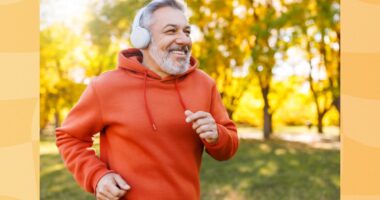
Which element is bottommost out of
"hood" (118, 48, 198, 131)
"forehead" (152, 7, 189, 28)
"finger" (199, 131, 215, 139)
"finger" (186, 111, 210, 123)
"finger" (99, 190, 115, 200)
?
"finger" (99, 190, 115, 200)

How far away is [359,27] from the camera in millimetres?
2336

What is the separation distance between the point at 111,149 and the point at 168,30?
61 centimetres

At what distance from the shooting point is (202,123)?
2299 mm

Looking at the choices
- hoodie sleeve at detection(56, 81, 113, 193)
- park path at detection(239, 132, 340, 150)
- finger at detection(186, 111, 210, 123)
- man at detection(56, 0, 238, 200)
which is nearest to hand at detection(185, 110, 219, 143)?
finger at detection(186, 111, 210, 123)

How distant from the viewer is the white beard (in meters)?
2.61

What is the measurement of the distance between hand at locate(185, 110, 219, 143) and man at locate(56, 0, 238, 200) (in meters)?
0.10

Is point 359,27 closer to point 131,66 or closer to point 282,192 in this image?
point 131,66

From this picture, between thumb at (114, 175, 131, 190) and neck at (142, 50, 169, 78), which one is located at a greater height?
neck at (142, 50, 169, 78)

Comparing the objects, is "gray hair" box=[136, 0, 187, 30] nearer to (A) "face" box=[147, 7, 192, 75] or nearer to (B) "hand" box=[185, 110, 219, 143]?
(A) "face" box=[147, 7, 192, 75]

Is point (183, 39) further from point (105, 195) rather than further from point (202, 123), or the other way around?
point (105, 195)

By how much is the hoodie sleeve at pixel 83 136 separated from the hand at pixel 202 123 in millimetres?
513

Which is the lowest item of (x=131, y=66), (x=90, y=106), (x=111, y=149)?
(x=111, y=149)

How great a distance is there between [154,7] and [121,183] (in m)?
0.85

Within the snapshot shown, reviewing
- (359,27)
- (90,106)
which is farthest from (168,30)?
(359,27)
